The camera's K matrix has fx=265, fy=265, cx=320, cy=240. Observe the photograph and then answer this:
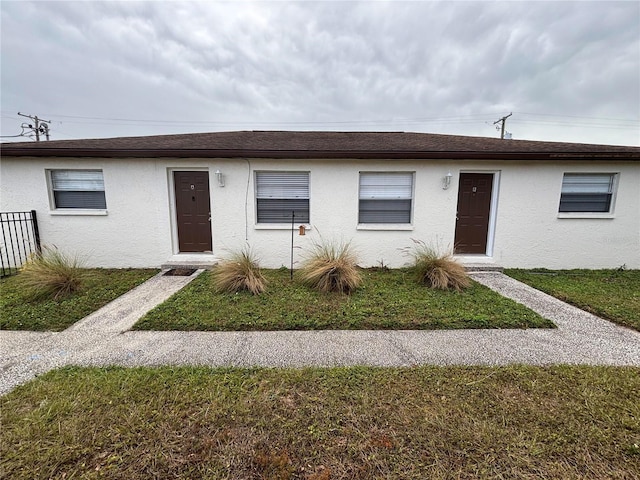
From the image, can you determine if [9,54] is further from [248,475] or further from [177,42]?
[248,475]

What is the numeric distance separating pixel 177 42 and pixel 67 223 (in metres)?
7.30

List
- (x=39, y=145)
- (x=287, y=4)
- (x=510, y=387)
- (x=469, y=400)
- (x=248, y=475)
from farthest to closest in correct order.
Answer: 1. (x=287, y=4)
2. (x=39, y=145)
3. (x=510, y=387)
4. (x=469, y=400)
5. (x=248, y=475)

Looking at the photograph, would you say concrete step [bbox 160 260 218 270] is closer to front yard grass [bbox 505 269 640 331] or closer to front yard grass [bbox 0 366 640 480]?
front yard grass [bbox 0 366 640 480]

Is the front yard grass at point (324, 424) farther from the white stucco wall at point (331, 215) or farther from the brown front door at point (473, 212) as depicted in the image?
Result: the brown front door at point (473, 212)

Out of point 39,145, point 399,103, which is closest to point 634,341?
point 39,145

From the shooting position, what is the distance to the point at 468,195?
653 centimetres

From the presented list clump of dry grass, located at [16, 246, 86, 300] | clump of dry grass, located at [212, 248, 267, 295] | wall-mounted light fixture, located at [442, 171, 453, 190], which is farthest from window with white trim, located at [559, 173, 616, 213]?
clump of dry grass, located at [16, 246, 86, 300]

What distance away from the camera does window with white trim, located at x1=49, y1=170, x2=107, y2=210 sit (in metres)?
6.25

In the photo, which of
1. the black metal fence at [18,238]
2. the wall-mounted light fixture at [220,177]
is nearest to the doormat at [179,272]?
the wall-mounted light fixture at [220,177]

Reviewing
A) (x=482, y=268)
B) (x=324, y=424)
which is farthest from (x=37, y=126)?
(x=482, y=268)

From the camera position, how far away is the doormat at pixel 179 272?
591 centimetres

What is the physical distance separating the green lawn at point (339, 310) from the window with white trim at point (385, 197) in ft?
6.62

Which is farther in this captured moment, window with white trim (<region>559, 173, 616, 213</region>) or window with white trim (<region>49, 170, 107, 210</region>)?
window with white trim (<region>559, 173, 616, 213</region>)

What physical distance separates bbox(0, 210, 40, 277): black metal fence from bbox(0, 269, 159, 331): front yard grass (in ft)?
3.20
